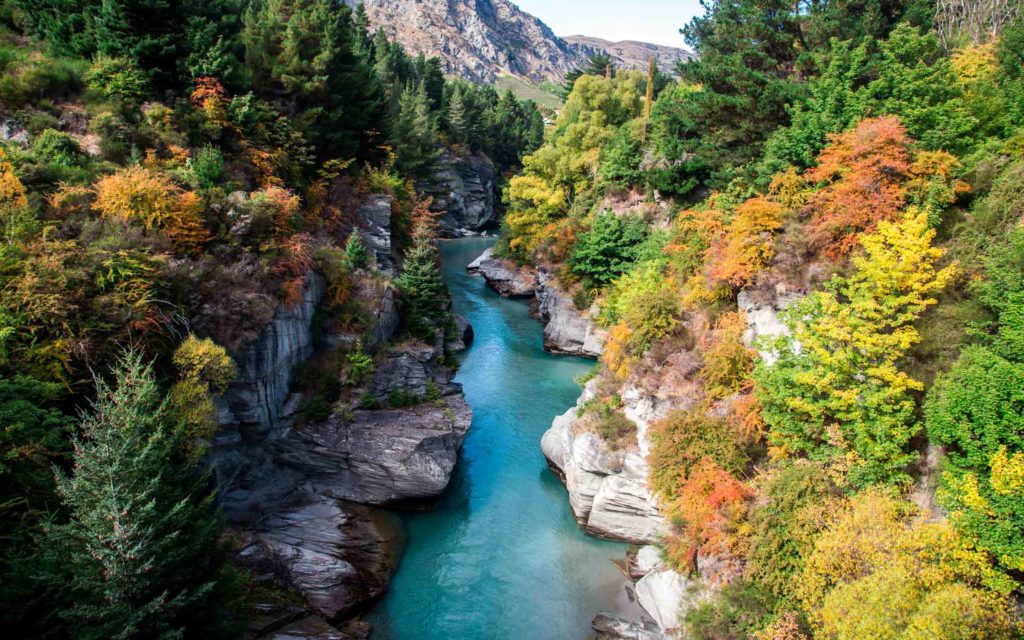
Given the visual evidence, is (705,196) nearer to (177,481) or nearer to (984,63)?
(984,63)

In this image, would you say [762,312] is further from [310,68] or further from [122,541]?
[310,68]

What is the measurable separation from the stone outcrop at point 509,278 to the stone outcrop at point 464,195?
22739mm

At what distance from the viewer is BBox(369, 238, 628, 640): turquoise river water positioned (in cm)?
1620

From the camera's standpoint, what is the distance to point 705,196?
2934 cm

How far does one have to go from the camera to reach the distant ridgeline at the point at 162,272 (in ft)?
30.7

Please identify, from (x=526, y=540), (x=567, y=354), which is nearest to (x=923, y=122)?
(x=526, y=540)

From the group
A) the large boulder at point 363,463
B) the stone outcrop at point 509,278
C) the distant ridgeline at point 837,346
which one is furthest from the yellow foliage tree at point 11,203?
the stone outcrop at point 509,278

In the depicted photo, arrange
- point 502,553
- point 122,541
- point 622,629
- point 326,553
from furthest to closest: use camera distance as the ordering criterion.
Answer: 1. point 502,553
2. point 326,553
3. point 622,629
4. point 122,541

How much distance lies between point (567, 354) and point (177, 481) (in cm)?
2826

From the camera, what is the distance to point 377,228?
32.2 meters

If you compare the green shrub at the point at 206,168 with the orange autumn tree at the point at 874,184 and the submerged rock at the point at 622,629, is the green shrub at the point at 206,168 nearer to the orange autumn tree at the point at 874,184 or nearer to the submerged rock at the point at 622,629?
the submerged rock at the point at 622,629

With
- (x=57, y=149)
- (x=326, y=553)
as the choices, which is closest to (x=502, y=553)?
(x=326, y=553)

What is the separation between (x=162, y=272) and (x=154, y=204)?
114 inches

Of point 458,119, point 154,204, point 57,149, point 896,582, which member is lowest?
point 896,582
